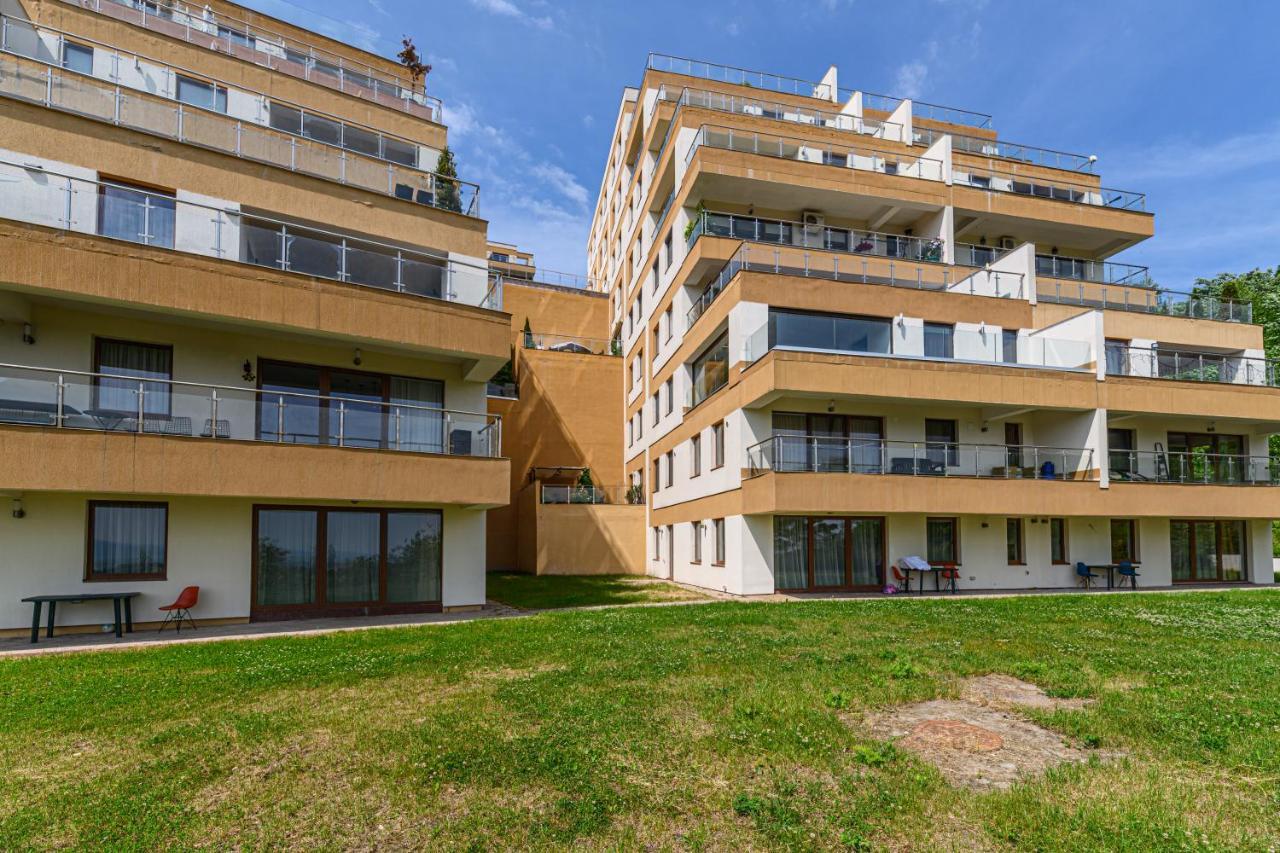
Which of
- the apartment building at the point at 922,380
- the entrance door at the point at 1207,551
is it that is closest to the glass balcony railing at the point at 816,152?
the apartment building at the point at 922,380

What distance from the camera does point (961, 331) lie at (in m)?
22.4

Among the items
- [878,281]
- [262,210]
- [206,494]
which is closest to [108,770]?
[206,494]

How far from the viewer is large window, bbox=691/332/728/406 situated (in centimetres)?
2270

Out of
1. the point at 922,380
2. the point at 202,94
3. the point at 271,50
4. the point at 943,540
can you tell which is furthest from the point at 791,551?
the point at 271,50

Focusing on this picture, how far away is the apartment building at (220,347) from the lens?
12719 mm

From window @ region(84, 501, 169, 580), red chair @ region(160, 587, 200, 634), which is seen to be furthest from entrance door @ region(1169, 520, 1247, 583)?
window @ region(84, 501, 169, 580)

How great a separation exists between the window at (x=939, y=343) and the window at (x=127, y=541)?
20171mm

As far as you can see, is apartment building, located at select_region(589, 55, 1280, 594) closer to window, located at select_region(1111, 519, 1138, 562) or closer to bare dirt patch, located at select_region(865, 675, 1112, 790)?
window, located at select_region(1111, 519, 1138, 562)

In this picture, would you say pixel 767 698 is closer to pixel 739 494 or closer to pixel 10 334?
pixel 739 494

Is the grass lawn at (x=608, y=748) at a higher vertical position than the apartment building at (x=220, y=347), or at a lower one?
lower

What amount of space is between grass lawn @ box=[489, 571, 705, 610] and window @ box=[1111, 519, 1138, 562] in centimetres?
1425

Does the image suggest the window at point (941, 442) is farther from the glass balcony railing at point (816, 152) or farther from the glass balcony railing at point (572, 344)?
the glass balcony railing at point (572, 344)

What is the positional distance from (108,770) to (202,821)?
62.3 inches

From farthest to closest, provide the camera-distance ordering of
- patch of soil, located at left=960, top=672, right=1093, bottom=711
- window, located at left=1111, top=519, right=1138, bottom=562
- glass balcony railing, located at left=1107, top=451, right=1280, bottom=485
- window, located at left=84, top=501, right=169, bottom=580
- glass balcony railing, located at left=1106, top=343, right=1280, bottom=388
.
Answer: window, located at left=1111, top=519, right=1138, bottom=562, glass balcony railing, located at left=1106, top=343, right=1280, bottom=388, glass balcony railing, located at left=1107, top=451, right=1280, bottom=485, window, located at left=84, top=501, right=169, bottom=580, patch of soil, located at left=960, top=672, right=1093, bottom=711
